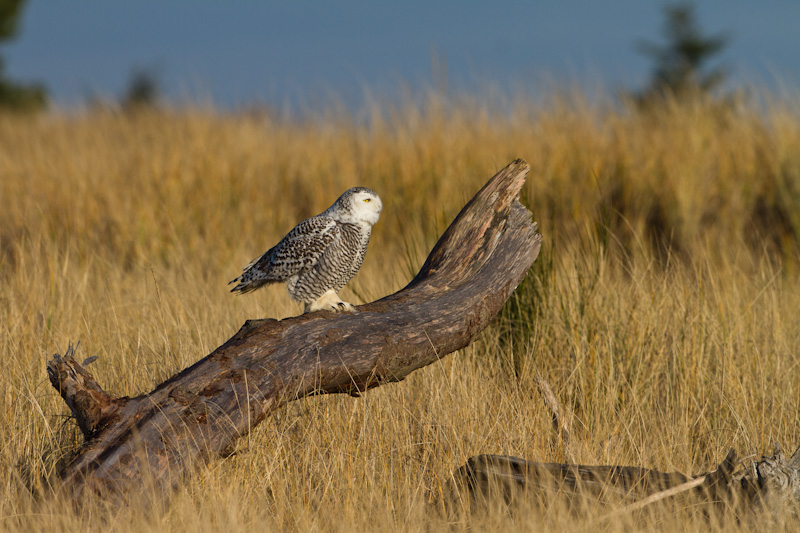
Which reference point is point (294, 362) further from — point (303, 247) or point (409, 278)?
point (409, 278)

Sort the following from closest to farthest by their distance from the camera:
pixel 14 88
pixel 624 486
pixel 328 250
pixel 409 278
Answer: pixel 624 486, pixel 328 250, pixel 409 278, pixel 14 88

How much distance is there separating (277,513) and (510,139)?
21.3 feet

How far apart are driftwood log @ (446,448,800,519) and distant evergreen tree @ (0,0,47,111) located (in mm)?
18552

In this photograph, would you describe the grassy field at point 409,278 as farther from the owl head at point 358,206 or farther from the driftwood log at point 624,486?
the owl head at point 358,206

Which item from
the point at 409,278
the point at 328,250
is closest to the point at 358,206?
the point at 328,250

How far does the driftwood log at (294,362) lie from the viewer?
103 inches

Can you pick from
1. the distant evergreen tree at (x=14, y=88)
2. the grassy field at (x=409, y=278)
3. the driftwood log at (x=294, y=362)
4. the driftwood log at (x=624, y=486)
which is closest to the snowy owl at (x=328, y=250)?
the driftwood log at (x=294, y=362)

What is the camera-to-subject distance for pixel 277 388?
112 inches

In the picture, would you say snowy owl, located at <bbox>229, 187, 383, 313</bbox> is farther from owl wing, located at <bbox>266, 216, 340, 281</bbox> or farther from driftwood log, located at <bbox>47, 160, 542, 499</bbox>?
driftwood log, located at <bbox>47, 160, 542, 499</bbox>

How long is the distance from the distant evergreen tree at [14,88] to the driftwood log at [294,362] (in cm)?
1786

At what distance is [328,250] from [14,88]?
64.3ft

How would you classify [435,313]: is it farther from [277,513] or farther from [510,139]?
[510,139]

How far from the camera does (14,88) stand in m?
19.6

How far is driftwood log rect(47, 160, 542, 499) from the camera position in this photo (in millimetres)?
2607
